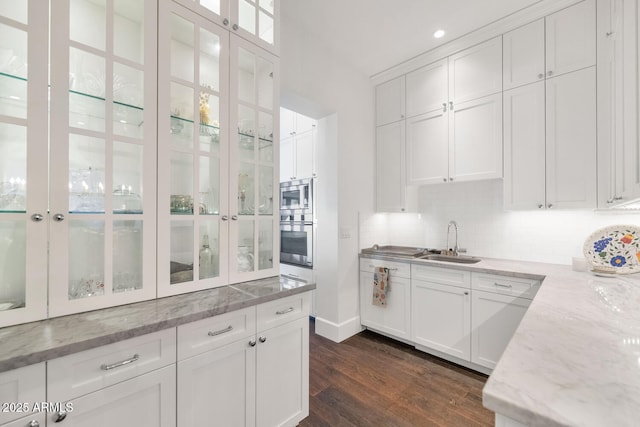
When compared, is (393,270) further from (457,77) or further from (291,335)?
(457,77)

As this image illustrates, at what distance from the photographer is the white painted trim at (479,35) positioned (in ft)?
7.13

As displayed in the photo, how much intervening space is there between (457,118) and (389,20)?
1.13m

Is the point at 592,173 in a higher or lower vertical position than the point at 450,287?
higher

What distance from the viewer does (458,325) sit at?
2379 mm

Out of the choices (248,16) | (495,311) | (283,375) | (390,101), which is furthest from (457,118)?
(283,375)

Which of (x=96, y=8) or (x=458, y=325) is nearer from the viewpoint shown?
(x=96, y=8)

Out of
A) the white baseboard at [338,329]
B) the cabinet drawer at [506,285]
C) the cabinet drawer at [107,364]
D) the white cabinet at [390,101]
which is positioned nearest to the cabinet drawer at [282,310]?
the cabinet drawer at [107,364]

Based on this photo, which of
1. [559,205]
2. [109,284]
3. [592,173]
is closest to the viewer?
[109,284]

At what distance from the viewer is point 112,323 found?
1.02 m

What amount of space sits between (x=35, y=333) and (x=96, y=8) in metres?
1.39

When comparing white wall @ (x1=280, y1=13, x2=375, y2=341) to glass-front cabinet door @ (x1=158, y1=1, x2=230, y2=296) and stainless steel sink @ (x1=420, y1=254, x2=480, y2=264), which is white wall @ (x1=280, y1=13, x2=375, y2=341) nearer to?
stainless steel sink @ (x1=420, y1=254, x2=480, y2=264)

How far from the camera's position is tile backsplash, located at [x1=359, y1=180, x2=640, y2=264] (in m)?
2.32

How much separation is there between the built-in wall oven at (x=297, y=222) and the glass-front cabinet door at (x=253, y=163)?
147cm

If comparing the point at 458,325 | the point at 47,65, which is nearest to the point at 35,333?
the point at 47,65
